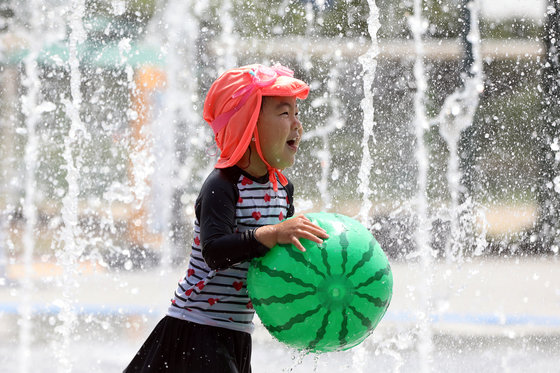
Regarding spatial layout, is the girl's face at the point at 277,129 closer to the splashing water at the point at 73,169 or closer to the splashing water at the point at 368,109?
the splashing water at the point at 73,169

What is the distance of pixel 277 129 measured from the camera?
101 inches

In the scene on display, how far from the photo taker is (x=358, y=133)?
33.4 feet

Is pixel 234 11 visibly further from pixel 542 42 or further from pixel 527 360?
pixel 527 360

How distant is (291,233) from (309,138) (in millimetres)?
7556

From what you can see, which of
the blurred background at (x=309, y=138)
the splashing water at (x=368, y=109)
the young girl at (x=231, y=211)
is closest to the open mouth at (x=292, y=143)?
the young girl at (x=231, y=211)

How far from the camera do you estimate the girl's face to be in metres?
2.57

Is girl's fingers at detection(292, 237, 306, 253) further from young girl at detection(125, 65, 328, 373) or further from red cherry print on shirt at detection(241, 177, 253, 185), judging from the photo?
red cherry print on shirt at detection(241, 177, 253, 185)

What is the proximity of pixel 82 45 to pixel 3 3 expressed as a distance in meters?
1.77

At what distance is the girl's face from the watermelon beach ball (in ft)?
0.81

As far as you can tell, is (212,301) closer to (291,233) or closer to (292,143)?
(291,233)

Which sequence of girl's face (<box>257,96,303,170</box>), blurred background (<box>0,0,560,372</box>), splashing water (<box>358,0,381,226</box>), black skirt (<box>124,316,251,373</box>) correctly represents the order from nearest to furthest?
black skirt (<box>124,316,251,373</box>)
girl's face (<box>257,96,303,170</box>)
blurred background (<box>0,0,560,372</box>)
splashing water (<box>358,0,381,226</box>)

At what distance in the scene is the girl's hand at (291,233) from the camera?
2348mm

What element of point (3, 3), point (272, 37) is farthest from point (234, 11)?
point (3, 3)

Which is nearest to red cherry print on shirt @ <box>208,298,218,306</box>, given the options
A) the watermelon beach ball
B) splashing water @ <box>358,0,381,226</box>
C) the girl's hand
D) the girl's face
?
the watermelon beach ball
